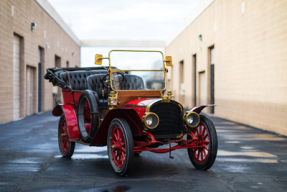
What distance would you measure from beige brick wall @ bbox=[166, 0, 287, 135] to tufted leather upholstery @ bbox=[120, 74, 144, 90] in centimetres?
574

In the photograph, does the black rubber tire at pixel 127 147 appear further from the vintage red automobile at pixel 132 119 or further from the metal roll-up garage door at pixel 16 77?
the metal roll-up garage door at pixel 16 77

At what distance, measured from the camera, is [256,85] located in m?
12.7

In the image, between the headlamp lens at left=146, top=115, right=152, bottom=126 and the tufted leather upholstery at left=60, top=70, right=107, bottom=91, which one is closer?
the headlamp lens at left=146, top=115, right=152, bottom=126

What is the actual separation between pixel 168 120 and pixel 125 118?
67 centimetres

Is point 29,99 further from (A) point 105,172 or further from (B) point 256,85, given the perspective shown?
(A) point 105,172

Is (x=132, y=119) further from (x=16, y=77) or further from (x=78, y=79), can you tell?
(x=16, y=77)

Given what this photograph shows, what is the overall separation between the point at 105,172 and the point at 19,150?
2.87m

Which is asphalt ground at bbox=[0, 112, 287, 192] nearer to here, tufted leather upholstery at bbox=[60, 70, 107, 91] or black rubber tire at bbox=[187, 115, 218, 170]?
black rubber tire at bbox=[187, 115, 218, 170]

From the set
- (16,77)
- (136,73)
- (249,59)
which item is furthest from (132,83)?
(16,77)

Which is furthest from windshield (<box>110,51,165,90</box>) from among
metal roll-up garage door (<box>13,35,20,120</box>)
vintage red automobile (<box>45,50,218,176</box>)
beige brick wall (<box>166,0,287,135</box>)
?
metal roll-up garage door (<box>13,35,20,120</box>)

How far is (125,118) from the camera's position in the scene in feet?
Result: 17.7

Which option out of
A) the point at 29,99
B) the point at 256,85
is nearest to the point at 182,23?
the point at 29,99

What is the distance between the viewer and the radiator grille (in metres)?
5.42

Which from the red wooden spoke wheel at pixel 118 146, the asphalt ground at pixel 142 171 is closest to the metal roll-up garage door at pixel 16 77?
the asphalt ground at pixel 142 171
